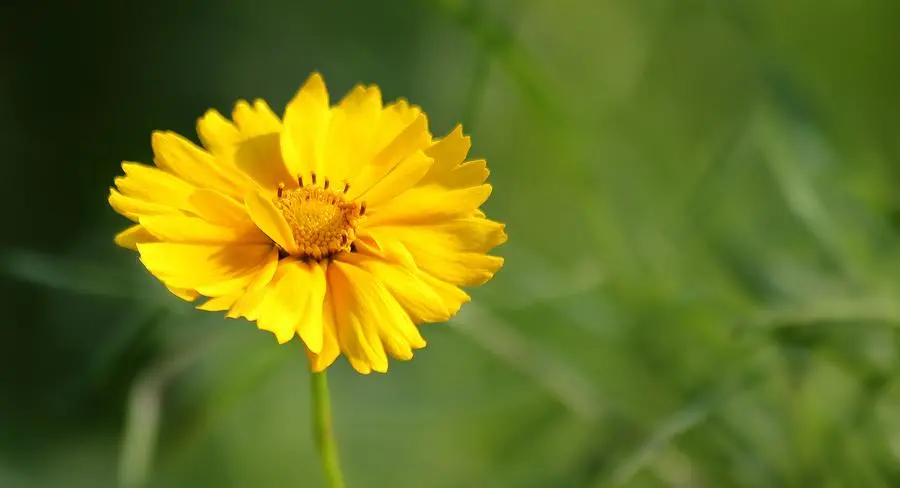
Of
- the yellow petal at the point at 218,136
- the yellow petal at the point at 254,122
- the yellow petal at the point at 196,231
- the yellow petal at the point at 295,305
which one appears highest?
the yellow petal at the point at 254,122

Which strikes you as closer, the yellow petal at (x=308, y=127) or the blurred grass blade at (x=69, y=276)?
the yellow petal at (x=308, y=127)

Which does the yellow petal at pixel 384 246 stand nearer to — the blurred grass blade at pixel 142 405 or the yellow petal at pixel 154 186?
the yellow petal at pixel 154 186

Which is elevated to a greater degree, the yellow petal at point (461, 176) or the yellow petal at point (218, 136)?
the yellow petal at point (218, 136)

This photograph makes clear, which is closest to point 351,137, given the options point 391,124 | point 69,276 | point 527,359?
point 391,124

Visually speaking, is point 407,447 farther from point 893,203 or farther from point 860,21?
point 860,21

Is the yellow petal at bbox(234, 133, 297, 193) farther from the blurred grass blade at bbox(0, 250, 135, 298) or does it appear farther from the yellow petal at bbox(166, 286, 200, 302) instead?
the blurred grass blade at bbox(0, 250, 135, 298)

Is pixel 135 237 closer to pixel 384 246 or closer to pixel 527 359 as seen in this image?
pixel 384 246

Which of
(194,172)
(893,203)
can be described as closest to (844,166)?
(893,203)

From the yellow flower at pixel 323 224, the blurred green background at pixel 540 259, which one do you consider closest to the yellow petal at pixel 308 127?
the yellow flower at pixel 323 224
